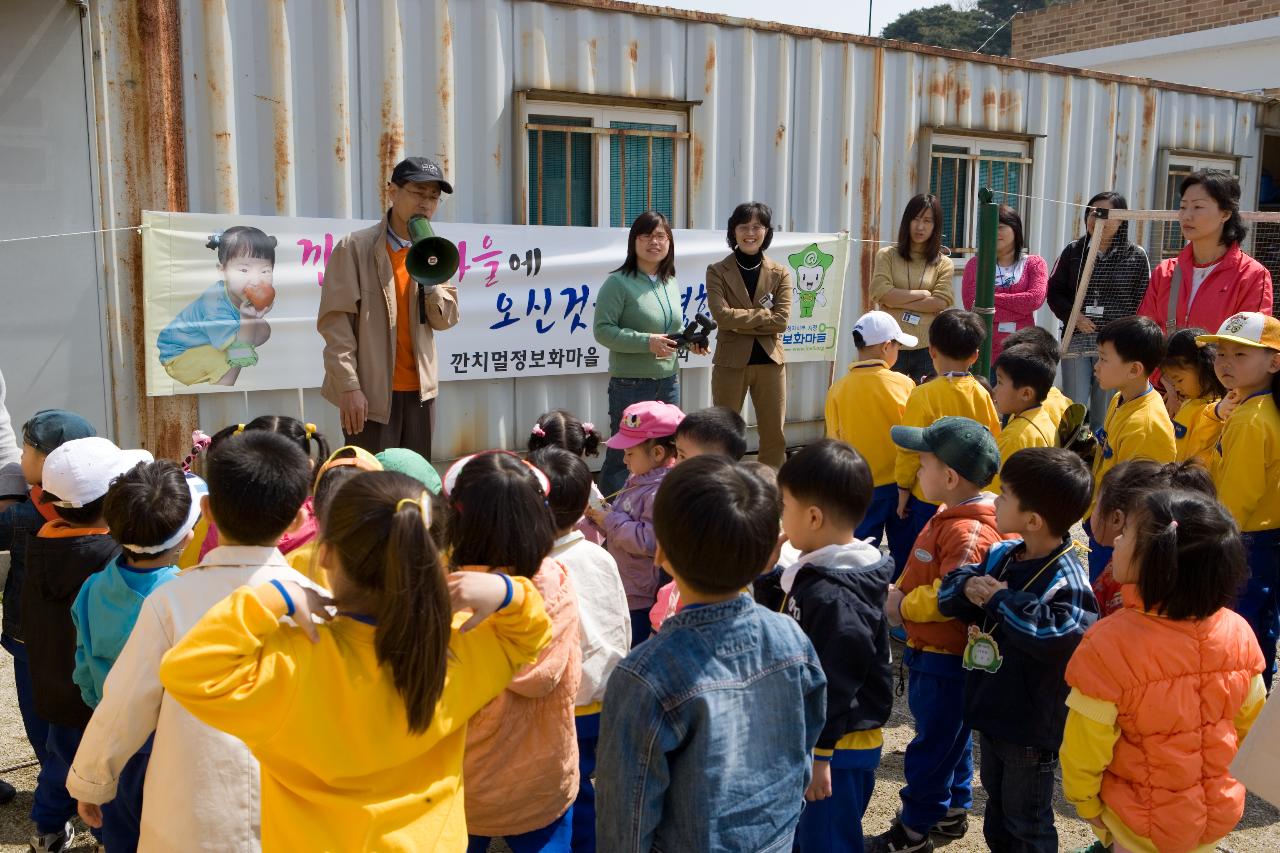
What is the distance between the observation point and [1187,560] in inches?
88.2

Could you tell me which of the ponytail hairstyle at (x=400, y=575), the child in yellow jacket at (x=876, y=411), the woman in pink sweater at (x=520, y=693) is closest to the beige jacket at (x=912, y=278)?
the child in yellow jacket at (x=876, y=411)

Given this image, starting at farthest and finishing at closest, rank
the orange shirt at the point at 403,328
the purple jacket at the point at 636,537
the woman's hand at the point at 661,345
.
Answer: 1. the woman's hand at the point at 661,345
2. the orange shirt at the point at 403,328
3. the purple jacket at the point at 636,537

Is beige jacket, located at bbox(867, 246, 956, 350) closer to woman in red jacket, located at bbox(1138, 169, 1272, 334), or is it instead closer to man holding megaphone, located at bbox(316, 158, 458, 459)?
woman in red jacket, located at bbox(1138, 169, 1272, 334)

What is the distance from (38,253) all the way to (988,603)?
4.61m

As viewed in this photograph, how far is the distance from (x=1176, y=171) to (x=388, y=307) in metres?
7.94

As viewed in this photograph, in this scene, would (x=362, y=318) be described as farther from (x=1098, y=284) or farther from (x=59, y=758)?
(x=1098, y=284)

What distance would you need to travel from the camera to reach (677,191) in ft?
22.9

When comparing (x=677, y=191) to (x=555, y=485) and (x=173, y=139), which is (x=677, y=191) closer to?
(x=173, y=139)

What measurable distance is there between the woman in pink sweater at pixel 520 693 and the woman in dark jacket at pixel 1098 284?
4.77 m

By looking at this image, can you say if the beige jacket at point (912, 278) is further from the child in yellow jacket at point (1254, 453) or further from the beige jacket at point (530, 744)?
the beige jacket at point (530, 744)

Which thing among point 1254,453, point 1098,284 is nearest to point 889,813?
point 1254,453

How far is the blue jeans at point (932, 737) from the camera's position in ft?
9.62

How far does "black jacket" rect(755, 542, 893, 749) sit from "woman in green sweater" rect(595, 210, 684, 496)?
2.92 metres

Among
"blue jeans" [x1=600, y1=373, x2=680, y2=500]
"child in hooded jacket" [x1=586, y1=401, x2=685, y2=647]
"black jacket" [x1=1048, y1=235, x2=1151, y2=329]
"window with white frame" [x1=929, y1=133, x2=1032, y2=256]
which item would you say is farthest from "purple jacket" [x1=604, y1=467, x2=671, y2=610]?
"window with white frame" [x1=929, y1=133, x2=1032, y2=256]
